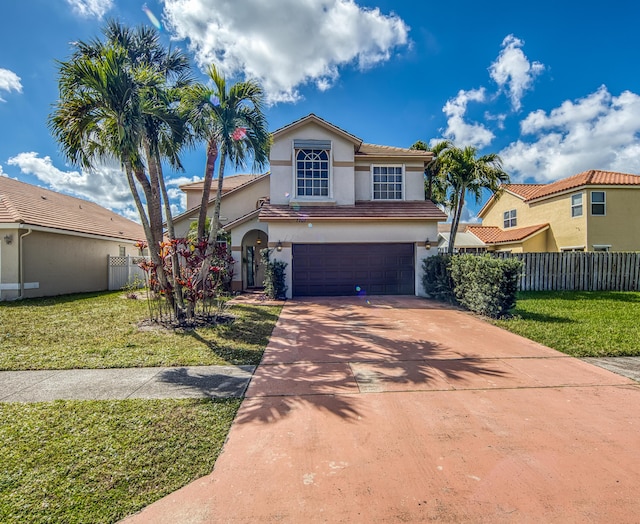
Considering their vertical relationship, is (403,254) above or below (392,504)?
above

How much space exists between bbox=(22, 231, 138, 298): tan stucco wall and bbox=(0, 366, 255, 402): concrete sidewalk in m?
10.7

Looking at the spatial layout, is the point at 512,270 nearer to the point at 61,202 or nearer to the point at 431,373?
the point at 431,373

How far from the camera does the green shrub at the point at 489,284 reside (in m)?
8.75

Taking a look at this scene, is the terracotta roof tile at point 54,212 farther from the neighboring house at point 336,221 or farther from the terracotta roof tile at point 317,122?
the terracotta roof tile at point 317,122

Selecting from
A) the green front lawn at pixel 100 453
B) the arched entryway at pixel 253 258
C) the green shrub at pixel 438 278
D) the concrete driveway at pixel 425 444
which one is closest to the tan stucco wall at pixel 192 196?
the arched entryway at pixel 253 258

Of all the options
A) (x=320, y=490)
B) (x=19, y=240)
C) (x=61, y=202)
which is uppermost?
(x=61, y=202)

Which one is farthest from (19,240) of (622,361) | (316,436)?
(622,361)

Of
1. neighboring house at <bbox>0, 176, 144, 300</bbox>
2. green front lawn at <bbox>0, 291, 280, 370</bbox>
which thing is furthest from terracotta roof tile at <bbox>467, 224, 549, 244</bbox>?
neighboring house at <bbox>0, 176, 144, 300</bbox>

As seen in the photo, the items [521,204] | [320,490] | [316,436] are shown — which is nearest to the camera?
[320,490]

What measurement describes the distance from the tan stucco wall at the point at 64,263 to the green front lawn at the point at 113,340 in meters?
3.28

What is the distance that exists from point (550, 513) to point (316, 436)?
2.02 m

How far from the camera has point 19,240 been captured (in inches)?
493

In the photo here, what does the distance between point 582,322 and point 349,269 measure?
8.18 meters

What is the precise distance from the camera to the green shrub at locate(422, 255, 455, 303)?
11.9 m
